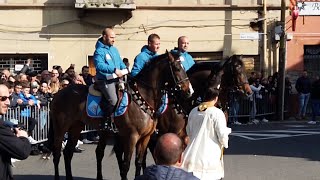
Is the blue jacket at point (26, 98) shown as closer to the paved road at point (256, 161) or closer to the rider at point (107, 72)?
the paved road at point (256, 161)

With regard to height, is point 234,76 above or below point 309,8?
below

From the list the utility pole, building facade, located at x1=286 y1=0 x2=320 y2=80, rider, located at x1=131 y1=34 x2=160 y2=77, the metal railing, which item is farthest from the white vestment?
building facade, located at x1=286 y1=0 x2=320 y2=80

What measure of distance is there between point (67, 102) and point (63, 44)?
13953 millimetres

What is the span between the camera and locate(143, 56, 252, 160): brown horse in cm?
1029

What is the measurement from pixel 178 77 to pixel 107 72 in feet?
3.68

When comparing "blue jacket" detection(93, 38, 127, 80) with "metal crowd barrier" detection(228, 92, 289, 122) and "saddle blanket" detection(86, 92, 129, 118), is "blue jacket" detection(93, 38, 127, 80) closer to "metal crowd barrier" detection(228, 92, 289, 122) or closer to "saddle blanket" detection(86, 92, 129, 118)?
"saddle blanket" detection(86, 92, 129, 118)

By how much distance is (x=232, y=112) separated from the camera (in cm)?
2214

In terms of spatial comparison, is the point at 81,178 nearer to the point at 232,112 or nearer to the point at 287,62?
the point at 232,112

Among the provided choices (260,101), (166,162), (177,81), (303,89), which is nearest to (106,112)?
(177,81)

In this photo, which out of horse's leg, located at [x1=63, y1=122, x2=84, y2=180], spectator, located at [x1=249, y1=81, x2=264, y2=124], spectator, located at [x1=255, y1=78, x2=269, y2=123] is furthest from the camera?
spectator, located at [x1=255, y1=78, x2=269, y2=123]

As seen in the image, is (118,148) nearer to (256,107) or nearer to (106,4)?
(256,107)

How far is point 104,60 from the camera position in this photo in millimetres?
10141

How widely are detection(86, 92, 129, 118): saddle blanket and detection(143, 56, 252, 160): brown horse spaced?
79cm

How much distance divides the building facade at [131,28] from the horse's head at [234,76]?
556 inches
